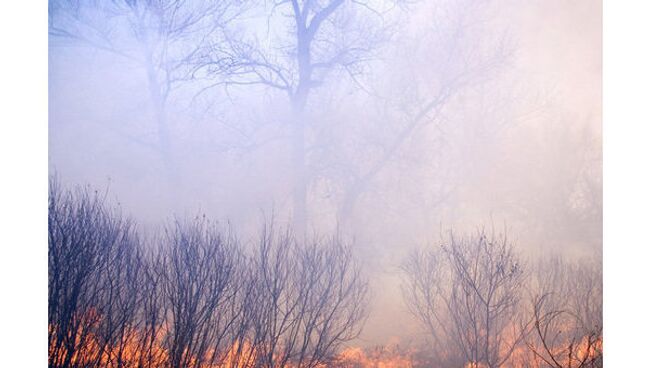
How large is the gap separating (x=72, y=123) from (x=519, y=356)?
2511 mm

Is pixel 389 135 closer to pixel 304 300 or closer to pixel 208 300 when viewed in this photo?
pixel 304 300

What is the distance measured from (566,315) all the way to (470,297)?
0.48 m

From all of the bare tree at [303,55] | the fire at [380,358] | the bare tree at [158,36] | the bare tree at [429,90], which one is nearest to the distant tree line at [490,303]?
the fire at [380,358]

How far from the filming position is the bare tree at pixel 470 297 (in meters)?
3.11

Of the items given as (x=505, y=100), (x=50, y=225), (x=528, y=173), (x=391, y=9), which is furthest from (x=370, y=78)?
(x=50, y=225)

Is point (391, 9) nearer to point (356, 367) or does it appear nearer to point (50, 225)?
point (356, 367)

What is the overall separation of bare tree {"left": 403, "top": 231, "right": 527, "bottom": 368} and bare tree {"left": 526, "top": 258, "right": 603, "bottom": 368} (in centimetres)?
9

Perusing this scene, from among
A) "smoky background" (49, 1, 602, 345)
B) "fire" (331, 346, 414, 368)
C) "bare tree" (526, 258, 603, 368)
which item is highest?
"smoky background" (49, 1, 602, 345)

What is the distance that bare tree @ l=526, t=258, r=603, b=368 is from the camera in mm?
3121

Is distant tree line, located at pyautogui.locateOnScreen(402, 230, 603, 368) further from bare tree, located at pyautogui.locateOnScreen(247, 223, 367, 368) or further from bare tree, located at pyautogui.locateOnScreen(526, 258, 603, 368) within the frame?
bare tree, located at pyautogui.locateOnScreen(247, 223, 367, 368)

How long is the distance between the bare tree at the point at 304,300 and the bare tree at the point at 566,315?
86 centimetres

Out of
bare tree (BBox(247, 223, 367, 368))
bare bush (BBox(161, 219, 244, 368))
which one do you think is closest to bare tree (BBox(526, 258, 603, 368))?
bare tree (BBox(247, 223, 367, 368))

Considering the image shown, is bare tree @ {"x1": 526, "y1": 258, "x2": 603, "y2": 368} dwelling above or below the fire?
above

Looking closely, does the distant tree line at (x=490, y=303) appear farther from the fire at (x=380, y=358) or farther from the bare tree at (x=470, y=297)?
the fire at (x=380, y=358)
